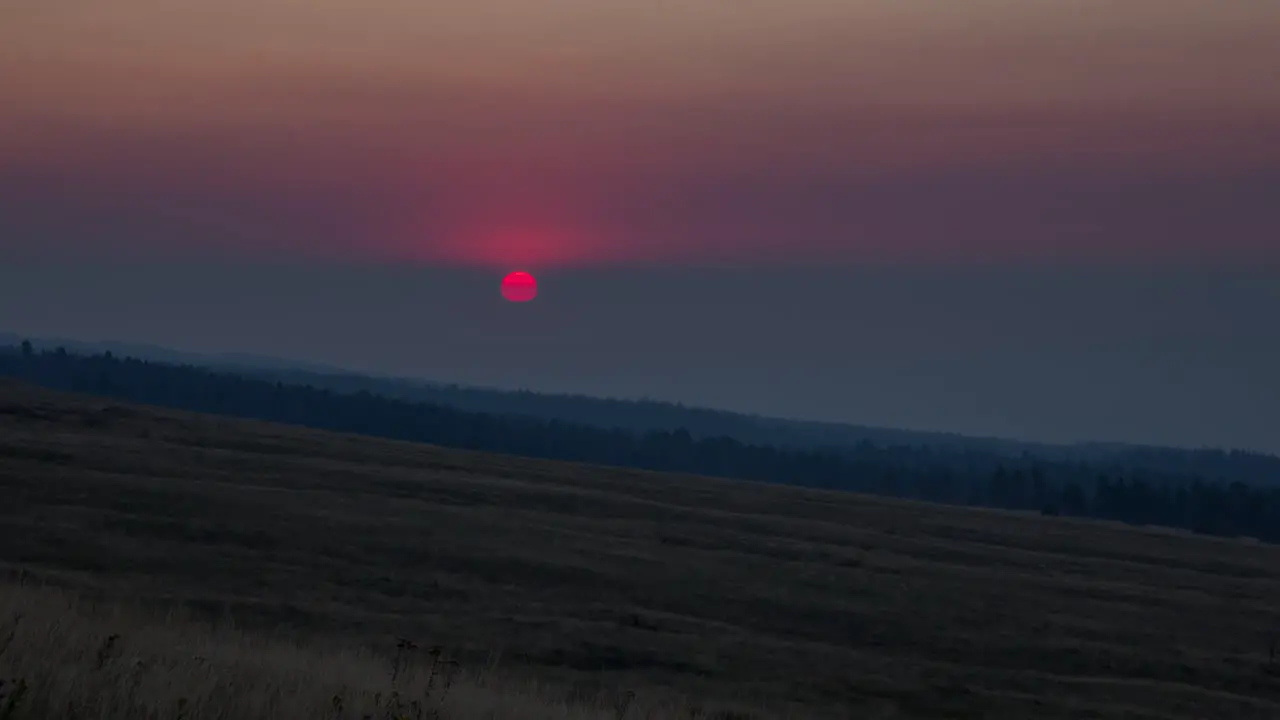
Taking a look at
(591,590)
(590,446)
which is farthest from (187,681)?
(590,446)

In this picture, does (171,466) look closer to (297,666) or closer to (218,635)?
(218,635)

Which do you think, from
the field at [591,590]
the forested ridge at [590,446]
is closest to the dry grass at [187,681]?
the field at [591,590]

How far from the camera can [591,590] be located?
36.5 metres

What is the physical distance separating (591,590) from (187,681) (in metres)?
26.7

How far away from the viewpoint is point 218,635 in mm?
17453

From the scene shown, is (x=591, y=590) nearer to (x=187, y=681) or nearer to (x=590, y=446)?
(x=187, y=681)

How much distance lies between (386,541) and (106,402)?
3916 cm

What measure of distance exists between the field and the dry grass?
0.53 feet

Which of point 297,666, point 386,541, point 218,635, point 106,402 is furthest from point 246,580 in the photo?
point 106,402

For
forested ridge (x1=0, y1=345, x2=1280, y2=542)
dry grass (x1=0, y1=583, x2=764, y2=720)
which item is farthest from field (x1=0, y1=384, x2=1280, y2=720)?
forested ridge (x1=0, y1=345, x2=1280, y2=542)

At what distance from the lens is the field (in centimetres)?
2691

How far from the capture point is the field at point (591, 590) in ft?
88.3

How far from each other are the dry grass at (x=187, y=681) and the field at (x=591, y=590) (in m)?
0.16

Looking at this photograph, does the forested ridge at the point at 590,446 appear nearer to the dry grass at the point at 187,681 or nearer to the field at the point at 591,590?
the field at the point at 591,590
